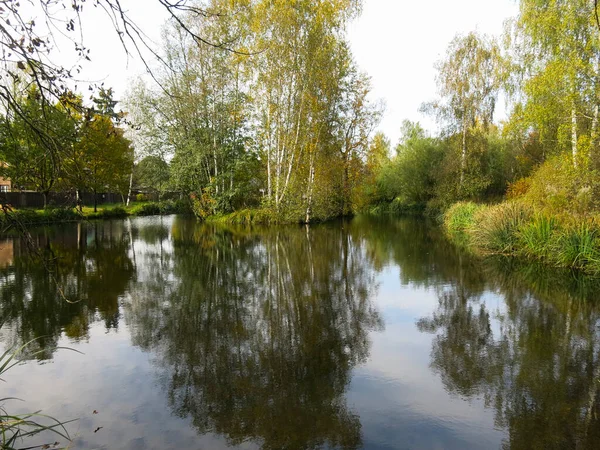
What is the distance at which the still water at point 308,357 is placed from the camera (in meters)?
3.98

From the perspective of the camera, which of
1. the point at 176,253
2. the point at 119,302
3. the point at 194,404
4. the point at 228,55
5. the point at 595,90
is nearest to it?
the point at 194,404

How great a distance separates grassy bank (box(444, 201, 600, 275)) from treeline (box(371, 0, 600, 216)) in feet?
2.41

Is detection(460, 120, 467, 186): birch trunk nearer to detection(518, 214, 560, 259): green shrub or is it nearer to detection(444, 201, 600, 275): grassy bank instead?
detection(444, 201, 600, 275): grassy bank

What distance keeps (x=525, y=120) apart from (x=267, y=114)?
1445 cm

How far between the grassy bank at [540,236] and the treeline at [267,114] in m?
12.7

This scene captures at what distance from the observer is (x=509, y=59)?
20.7 metres

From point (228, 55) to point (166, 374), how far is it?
2504cm

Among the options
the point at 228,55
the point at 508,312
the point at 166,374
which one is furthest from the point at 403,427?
the point at 228,55

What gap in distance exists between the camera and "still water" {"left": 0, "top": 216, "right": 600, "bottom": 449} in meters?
3.98

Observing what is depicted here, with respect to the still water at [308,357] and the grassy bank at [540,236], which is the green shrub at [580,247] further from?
the still water at [308,357]

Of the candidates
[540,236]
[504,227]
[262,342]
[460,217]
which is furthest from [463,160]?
[262,342]

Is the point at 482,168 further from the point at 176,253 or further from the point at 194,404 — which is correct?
the point at 194,404

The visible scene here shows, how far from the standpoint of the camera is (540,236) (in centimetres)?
1295

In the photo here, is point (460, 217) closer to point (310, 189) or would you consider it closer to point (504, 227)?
point (504, 227)
